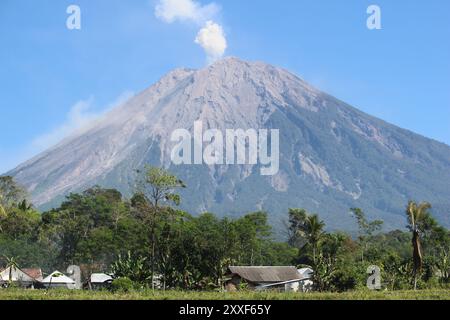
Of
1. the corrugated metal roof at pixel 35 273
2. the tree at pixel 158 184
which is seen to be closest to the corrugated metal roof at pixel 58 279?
the corrugated metal roof at pixel 35 273

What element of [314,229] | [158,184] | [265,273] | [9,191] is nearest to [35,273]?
[9,191]

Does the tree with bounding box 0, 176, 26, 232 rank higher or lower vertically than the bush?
higher

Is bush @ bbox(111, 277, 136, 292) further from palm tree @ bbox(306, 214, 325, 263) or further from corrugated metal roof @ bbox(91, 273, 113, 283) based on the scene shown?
corrugated metal roof @ bbox(91, 273, 113, 283)

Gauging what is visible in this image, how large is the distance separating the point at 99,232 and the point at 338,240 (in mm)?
27265

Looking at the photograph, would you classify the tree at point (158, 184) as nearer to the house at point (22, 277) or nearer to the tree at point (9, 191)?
the house at point (22, 277)

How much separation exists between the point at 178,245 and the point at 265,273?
8.41 m

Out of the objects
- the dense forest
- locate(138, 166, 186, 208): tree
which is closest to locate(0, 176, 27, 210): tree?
the dense forest

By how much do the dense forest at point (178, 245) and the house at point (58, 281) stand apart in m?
3.74

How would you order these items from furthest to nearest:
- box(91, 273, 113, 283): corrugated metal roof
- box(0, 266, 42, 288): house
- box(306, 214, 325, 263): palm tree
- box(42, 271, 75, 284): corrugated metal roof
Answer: box(91, 273, 113, 283): corrugated metal roof → box(0, 266, 42, 288): house → box(42, 271, 75, 284): corrugated metal roof → box(306, 214, 325, 263): palm tree

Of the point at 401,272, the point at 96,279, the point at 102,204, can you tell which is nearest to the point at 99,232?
the point at 96,279

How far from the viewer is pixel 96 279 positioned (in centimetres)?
7788

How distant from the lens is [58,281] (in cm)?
7088

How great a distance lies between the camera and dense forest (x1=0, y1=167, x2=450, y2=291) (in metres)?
58.3

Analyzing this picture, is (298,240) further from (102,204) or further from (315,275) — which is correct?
(315,275)
